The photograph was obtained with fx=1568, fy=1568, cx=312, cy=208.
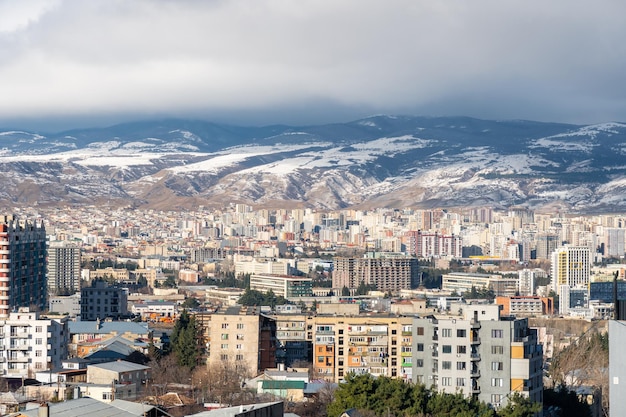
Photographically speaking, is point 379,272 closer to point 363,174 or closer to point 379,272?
point 379,272

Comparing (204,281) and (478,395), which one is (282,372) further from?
(204,281)

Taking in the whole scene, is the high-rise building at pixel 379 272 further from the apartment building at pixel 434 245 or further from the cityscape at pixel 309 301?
the apartment building at pixel 434 245

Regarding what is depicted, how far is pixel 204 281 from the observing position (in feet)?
252

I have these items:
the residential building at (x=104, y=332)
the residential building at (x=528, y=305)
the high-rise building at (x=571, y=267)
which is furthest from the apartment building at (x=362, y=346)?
Answer: the high-rise building at (x=571, y=267)

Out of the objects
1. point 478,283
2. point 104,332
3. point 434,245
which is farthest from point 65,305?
point 434,245

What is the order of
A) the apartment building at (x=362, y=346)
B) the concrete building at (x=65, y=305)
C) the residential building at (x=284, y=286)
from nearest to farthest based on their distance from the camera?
the apartment building at (x=362, y=346) → the concrete building at (x=65, y=305) → the residential building at (x=284, y=286)

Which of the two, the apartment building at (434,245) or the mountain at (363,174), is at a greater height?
the mountain at (363,174)

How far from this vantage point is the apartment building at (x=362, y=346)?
30.7 m

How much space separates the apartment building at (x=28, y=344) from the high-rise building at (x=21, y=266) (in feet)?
23.3

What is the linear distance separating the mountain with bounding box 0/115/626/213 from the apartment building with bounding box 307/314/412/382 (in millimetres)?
101423

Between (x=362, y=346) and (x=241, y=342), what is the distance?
8.89ft

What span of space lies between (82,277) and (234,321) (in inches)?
1693

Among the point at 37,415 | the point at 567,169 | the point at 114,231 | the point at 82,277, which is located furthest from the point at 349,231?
the point at 37,415

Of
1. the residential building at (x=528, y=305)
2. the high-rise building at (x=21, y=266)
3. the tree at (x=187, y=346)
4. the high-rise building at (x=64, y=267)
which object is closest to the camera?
the tree at (x=187, y=346)
